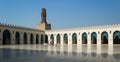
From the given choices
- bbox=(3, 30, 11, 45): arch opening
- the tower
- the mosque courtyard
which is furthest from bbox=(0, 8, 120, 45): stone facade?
the mosque courtyard

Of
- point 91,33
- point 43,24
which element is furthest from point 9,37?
point 43,24

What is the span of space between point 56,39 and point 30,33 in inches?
357

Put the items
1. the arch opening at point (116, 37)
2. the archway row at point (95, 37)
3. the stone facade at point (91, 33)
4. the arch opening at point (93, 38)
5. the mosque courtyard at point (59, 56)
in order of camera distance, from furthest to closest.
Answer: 1. the arch opening at point (93, 38)
2. the archway row at point (95, 37)
3. the stone facade at point (91, 33)
4. the arch opening at point (116, 37)
5. the mosque courtyard at point (59, 56)

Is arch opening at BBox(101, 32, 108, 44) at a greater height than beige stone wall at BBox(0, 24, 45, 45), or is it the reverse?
beige stone wall at BBox(0, 24, 45, 45)

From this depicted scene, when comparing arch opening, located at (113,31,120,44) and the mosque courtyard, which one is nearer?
the mosque courtyard

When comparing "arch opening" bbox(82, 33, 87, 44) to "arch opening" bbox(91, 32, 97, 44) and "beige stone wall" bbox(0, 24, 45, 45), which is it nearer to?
"arch opening" bbox(91, 32, 97, 44)

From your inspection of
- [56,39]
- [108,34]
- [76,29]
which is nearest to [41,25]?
[56,39]

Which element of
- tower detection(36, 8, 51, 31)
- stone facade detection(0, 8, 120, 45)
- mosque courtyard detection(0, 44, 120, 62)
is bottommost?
mosque courtyard detection(0, 44, 120, 62)

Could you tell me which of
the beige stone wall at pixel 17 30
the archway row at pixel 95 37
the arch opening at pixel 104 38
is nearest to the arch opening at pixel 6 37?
the beige stone wall at pixel 17 30

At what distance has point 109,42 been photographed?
51.4m

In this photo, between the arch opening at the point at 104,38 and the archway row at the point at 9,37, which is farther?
the arch opening at the point at 104,38

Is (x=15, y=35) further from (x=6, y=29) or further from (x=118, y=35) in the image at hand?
(x=118, y=35)

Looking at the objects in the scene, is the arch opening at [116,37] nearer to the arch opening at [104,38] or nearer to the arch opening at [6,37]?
the arch opening at [104,38]

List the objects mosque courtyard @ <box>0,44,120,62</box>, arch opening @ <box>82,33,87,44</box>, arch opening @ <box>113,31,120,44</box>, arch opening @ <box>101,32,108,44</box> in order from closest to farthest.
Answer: mosque courtyard @ <box>0,44,120,62</box>
arch opening @ <box>113,31,120,44</box>
arch opening @ <box>101,32,108,44</box>
arch opening @ <box>82,33,87,44</box>
